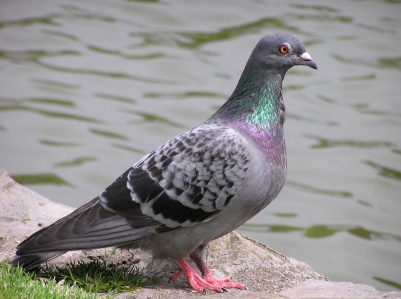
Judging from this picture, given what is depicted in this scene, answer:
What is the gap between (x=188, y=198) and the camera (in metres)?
6.09

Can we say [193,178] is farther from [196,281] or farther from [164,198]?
[196,281]

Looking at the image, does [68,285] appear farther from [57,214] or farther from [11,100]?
[11,100]

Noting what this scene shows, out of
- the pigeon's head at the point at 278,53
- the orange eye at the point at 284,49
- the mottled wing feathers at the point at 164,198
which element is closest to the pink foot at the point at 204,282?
the mottled wing feathers at the point at 164,198

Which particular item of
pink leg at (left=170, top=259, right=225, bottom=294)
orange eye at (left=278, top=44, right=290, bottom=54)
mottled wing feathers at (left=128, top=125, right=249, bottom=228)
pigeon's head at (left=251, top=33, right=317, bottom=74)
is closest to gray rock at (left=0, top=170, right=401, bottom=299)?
pink leg at (left=170, top=259, right=225, bottom=294)

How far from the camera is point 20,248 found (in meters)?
5.97

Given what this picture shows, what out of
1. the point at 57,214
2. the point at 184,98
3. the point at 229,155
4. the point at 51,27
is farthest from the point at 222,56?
the point at 229,155

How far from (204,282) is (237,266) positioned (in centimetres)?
58

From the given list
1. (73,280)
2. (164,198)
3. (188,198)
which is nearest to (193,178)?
(188,198)

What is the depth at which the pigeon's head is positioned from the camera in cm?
642

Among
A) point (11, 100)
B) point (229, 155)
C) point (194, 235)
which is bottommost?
point (11, 100)

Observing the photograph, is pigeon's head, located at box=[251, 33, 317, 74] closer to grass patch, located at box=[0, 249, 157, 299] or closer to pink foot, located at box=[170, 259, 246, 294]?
pink foot, located at box=[170, 259, 246, 294]

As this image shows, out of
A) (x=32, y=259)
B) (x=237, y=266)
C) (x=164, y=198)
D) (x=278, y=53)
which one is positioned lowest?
(x=237, y=266)

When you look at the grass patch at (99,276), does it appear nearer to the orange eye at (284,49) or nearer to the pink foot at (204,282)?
the pink foot at (204,282)

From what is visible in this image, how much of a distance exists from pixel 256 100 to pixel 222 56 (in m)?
9.16
